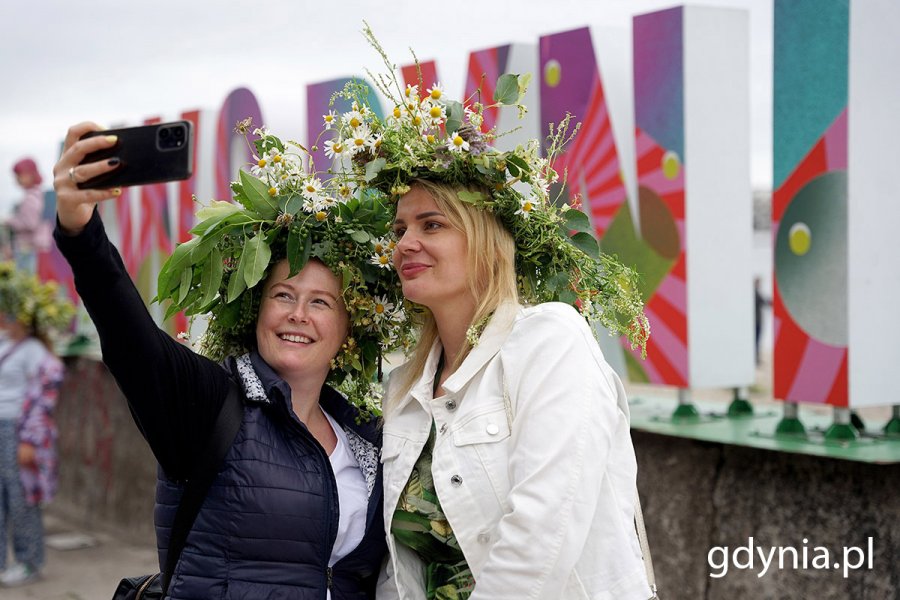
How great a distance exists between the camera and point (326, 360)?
2.89 meters

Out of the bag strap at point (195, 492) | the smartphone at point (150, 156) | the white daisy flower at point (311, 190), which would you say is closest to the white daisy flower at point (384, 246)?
the white daisy flower at point (311, 190)

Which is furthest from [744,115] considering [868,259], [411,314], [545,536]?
[545,536]

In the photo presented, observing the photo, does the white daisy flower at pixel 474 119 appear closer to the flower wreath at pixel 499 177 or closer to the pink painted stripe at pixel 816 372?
the flower wreath at pixel 499 177

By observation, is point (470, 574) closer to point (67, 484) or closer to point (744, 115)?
point (744, 115)

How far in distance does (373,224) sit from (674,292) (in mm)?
2458

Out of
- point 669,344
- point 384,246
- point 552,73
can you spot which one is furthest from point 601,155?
point 384,246

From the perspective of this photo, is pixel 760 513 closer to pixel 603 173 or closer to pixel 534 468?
pixel 603 173

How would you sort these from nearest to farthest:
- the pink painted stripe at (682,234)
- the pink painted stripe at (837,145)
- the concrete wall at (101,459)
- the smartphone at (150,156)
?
1. the smartphone at (150,156)
2. the pink painted stripe at (837,145)
3. the pink painted stripe at (682,234)
4. the concrete wall at (101,459)

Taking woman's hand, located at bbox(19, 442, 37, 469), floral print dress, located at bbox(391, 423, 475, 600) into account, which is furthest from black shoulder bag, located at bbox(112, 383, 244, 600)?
woman's hand, located at bbox(19, 442, 37, 469)

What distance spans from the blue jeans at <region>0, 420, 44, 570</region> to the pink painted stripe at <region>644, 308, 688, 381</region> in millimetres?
4642

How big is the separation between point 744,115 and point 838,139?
0.85 meters

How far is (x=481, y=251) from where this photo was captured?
107 inches

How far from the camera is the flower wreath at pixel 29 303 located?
715 centimetres

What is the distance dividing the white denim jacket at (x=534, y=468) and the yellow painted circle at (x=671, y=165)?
104 inches
